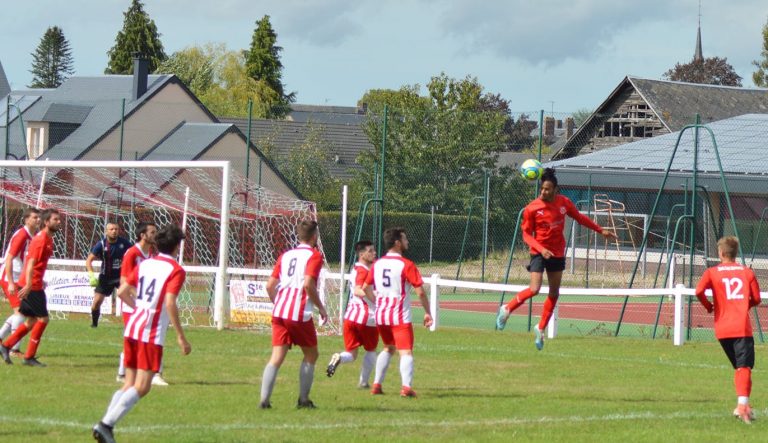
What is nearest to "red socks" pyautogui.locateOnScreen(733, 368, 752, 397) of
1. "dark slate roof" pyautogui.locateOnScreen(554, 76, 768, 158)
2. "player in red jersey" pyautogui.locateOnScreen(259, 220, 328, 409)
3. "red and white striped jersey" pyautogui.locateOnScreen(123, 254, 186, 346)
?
"player in red jersey" pyautogui.locateOnScreen(259, 220, 328, 409)

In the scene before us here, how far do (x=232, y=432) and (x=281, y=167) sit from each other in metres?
33.0

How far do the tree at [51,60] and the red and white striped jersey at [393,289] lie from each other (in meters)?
107

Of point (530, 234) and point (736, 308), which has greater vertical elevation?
point (530, 234)

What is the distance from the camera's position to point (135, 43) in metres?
94.4

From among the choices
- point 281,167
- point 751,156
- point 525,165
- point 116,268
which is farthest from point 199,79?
point 525,165

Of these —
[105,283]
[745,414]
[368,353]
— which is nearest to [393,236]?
[368,353]

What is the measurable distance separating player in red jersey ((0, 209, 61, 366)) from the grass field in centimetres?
30

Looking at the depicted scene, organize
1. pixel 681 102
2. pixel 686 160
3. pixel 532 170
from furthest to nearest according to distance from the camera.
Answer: pixel 681 102 → pixel 686 160 → pixel 532 170

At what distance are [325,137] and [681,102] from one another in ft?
54.9

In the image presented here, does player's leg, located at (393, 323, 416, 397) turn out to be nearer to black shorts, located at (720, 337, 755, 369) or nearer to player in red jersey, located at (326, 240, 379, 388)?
player in red jersey, located at (326, 240, 379, 388)

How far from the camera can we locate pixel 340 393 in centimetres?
1445

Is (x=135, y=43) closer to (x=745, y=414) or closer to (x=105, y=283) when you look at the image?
(x=105, y=283)

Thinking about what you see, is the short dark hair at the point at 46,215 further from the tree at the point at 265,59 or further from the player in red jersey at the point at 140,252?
the tree at the point at 265,59

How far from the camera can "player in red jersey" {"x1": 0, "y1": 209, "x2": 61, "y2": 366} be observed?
16.4m
